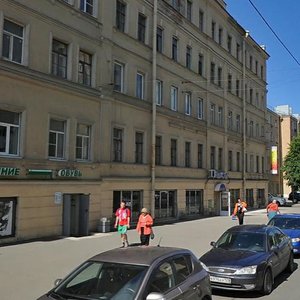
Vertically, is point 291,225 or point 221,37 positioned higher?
point 221,37

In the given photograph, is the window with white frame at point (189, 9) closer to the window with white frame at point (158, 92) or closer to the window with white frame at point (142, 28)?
the window with white frame at point (142, 28)

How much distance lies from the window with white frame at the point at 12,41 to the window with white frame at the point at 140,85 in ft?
32.3

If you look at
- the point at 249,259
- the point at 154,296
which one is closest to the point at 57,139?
the point at 249,259

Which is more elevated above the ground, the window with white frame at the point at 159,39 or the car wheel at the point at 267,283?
the window with white frame at the point at 159,39

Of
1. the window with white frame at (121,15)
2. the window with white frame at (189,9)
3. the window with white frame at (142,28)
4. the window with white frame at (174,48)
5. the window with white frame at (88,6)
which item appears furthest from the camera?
the window with white frame at (189,9)

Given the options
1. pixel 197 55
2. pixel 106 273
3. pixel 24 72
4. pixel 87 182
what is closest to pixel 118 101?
pixel 87 182

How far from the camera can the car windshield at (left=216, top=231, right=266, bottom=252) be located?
10.8 meters

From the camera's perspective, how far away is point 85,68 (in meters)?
22.2

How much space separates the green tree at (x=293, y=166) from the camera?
202 feet

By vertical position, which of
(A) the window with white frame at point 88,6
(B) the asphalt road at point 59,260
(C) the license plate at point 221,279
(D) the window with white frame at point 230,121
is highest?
(A) the window with white frame at point 88,6

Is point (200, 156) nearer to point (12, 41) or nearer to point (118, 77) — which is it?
point (118, 77)

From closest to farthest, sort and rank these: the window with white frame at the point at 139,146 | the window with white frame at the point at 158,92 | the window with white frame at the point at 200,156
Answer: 1. the window with white frame at the point at 139,146
2. the window with white frame at the point at 158,92
3. the window with white frame at the point at 200,156

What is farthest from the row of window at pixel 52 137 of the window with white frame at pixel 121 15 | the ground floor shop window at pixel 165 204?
the ground floor shop window at pixel 165 204

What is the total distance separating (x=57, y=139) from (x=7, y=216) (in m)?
4.54
